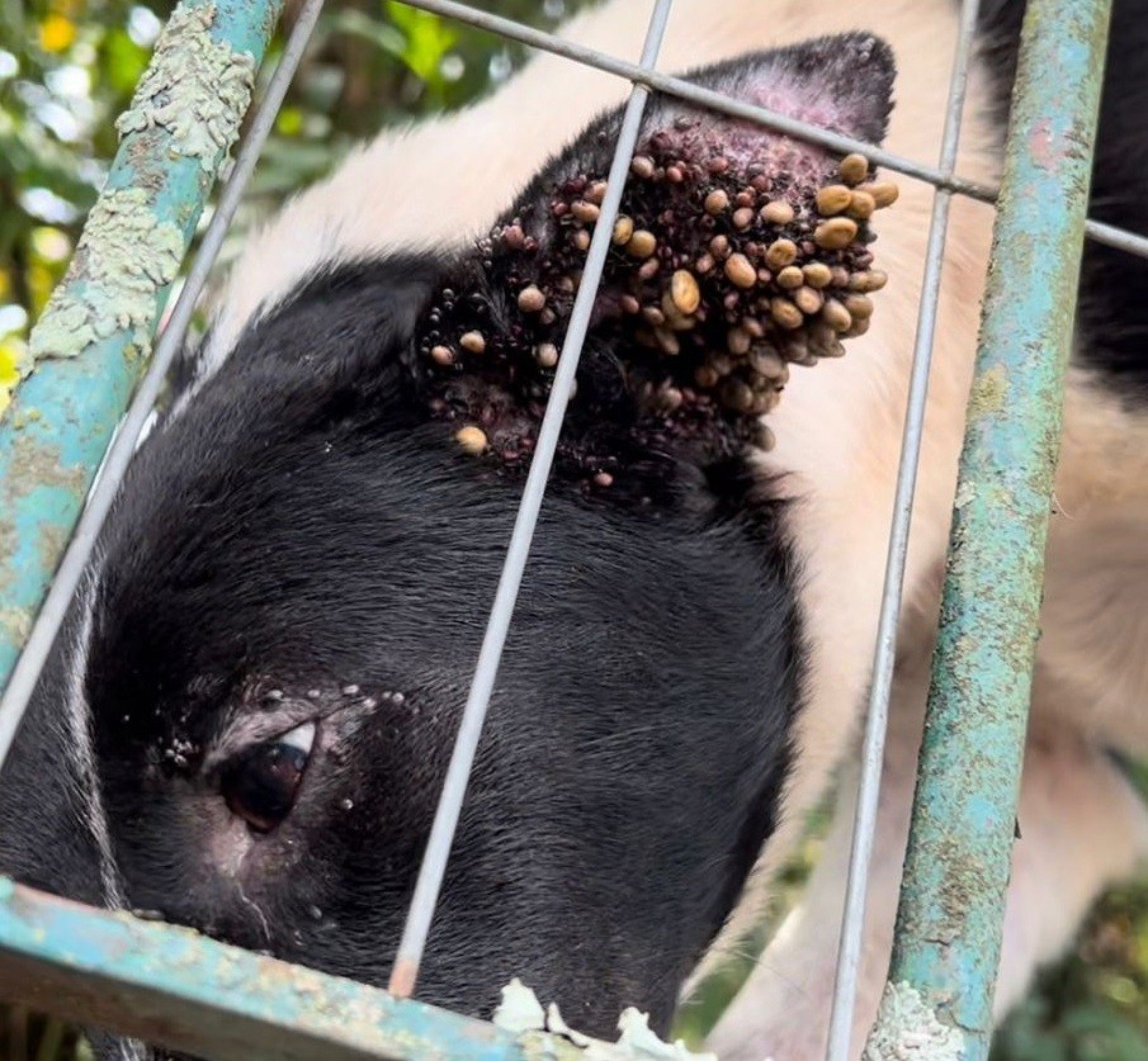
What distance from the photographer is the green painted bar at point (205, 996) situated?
0.58m

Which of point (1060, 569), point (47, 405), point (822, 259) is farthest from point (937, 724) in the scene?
point (1060, 569)

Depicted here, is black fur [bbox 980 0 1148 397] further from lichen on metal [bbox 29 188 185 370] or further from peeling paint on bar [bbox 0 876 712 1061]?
peeling paint on bar [bbox 0 876 712 1061]

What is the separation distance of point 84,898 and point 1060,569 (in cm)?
124

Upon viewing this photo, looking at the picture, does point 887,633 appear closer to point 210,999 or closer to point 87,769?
point 210,999

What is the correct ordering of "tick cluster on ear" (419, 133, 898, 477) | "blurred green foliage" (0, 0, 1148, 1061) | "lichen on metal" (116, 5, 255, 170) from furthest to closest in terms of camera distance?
"blurred green foliage" (0, 0, 1148, 1061)
"tick cluster on ear" (419, 133, 898, 477)
"lichen on metal" (116, 5, 255, 170)

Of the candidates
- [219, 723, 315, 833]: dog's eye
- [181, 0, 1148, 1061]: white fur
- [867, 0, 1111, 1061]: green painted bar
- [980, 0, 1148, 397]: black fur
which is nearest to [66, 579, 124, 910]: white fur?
[219, 723, 315, 833]: dog's eye

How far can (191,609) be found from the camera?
121cm

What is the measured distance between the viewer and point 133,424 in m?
0.79

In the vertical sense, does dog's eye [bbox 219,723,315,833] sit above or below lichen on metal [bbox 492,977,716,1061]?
above

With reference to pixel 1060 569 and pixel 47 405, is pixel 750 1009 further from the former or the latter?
pixel 47 405

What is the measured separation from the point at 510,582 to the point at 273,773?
475 millimetres

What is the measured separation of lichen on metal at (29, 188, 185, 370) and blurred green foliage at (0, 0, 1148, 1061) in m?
1.43

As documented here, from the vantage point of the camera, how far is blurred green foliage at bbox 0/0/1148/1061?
244 centimetres

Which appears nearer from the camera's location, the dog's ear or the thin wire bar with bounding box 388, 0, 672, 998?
the thin wire bar with bounding box 388, 0, 672, 998
